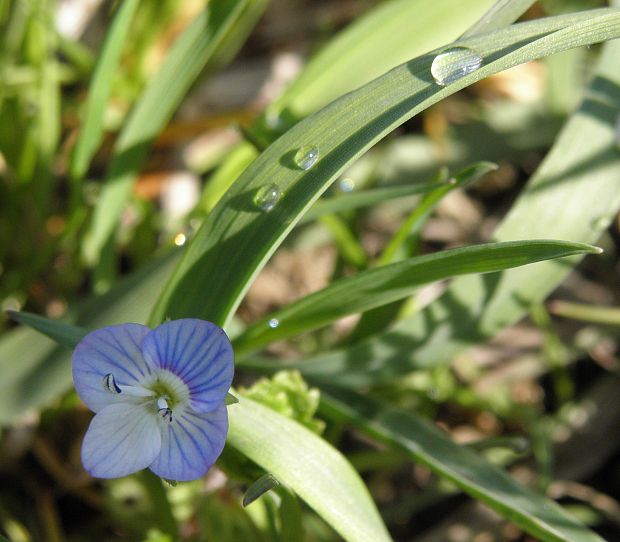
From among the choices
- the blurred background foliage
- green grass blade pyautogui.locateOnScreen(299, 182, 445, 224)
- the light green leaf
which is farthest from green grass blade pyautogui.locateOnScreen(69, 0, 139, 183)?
the light green leaf

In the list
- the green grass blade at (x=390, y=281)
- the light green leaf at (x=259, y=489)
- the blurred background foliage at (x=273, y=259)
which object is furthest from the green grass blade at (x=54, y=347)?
the light green leaf at (x=259, y=489)

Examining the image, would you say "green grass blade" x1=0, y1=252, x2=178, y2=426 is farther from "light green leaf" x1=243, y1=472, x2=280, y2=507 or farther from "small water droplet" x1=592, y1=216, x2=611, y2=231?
"small water droplet" x1=592, y1=216, x2=611, y2=231

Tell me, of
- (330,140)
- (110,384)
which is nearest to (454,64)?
(330,140)

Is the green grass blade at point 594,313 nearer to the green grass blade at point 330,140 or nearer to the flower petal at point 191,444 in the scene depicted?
the green grass blade at point 330,140

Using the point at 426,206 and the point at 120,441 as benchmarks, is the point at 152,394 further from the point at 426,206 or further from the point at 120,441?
the point at 426,206

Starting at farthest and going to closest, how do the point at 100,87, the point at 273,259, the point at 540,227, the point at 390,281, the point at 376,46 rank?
the point at 273,259 → the point at 376,46 → the point at 100,87 → the point at 540,227 → the point at 390,281

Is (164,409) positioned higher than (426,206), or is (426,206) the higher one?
(426,206)

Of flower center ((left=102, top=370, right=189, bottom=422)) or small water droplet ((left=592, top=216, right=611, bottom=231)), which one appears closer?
flower center ((left=102, top=370, right=189, bottom=422))

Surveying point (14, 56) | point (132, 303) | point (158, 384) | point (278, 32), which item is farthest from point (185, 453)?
point (278, 32)
